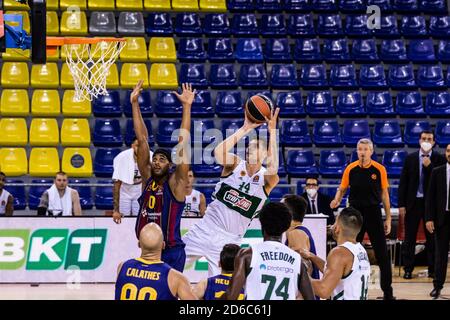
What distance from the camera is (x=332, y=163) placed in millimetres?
15039

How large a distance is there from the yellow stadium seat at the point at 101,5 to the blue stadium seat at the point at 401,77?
5327 millimetres

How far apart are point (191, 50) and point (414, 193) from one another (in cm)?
568

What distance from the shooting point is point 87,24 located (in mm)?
→ 16312

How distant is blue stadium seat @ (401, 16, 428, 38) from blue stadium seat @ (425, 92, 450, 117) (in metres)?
1.69

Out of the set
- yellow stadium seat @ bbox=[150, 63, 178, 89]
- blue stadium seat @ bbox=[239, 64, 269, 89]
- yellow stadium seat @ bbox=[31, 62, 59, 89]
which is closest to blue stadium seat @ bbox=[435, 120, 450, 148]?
blue stadium seat @ bbox=[239, 64, 269, 89]

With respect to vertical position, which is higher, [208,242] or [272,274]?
[272,274]

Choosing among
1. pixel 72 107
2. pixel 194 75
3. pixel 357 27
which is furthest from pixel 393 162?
pixel 72 107

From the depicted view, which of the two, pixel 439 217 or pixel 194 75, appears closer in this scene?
pixel 439 217

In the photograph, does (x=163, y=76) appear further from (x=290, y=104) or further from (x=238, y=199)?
(x=238, y=199)

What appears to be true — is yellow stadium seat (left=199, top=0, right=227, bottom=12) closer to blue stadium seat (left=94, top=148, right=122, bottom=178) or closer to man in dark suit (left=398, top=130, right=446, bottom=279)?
blue stadium seat (left=94, top=148, right=122, bottom=178)

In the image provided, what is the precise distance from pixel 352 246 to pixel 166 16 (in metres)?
10.9

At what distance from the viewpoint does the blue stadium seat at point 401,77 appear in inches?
647
